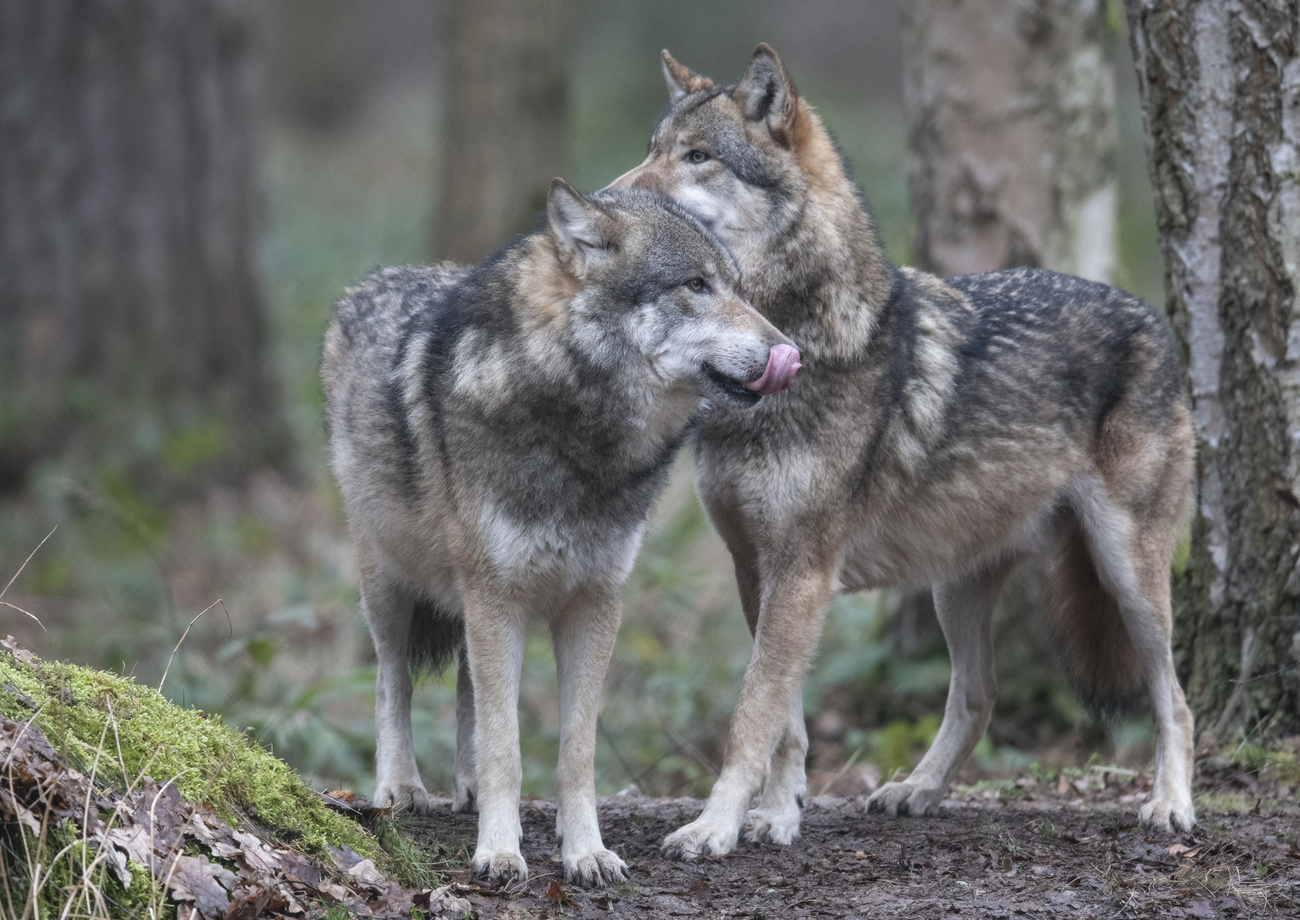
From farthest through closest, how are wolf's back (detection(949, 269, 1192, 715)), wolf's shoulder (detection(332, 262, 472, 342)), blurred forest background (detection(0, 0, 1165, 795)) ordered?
1. blurred forest background (detection(0, 0, 1165, 795))
2. wolf's back (detection(949, 269, 1192, 715))
3. wolf's shoulder (detection(332, 262, 472, 342))

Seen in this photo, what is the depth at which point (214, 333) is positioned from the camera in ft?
34.9

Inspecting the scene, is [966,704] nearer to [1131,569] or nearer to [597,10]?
[1131,569]

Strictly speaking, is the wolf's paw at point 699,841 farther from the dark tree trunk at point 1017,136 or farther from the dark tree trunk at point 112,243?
the dark tree trunk at point 112,243

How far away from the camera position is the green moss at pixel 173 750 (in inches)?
120

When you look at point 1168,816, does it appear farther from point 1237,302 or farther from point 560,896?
point 560,896

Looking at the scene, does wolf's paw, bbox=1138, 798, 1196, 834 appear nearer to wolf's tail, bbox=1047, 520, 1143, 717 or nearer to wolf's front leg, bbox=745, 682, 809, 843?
wolf's tail, bbox=1047, 520, 1143, 717

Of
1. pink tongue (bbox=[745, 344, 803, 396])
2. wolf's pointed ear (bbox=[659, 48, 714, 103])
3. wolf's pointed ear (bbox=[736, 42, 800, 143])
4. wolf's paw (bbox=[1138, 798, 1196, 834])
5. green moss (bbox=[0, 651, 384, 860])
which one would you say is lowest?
wolf's paw (bbox=[1138, 798, 1196, 834])

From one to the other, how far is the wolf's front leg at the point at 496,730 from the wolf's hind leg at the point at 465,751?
0.61 meters

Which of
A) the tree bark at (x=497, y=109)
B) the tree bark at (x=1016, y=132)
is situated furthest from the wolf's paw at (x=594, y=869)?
the tree bark at (x=497, y=109)

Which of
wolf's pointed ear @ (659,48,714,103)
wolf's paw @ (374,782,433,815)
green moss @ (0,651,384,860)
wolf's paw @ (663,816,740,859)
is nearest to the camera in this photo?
green moss @ (0,651,384,860)

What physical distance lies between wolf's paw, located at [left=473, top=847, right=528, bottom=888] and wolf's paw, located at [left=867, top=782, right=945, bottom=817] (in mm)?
1864

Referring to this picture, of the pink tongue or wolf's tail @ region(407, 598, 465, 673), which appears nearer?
the pink tongue

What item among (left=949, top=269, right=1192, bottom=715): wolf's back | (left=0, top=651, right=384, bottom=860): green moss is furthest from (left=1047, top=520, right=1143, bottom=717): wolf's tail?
(left=0, top=651, right=384, bottom=860): green moss

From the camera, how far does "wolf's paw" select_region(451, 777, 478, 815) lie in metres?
4.50
